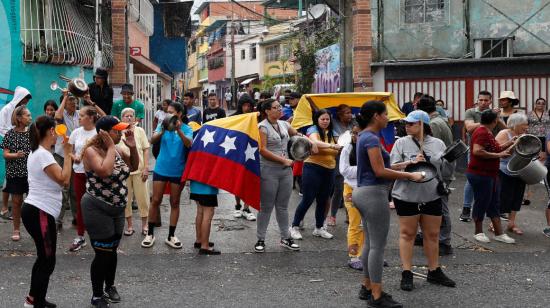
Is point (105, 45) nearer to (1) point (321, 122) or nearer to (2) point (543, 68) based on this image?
(1) point (321, 122)

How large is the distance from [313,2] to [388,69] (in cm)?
1239

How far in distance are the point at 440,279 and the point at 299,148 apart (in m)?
2.22

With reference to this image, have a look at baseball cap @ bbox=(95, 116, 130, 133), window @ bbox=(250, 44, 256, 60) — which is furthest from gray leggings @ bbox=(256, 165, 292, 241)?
window @ bbox=(250, 44, 256, 60)

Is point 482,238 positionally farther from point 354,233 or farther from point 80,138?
point 80,138

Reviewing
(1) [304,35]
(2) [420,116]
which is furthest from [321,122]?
(1) [304,35]

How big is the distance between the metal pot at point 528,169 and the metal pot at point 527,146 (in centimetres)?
20

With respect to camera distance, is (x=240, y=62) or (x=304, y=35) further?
(x=240, y=62)

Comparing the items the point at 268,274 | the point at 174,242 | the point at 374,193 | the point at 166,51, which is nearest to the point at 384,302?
the point at 374,193

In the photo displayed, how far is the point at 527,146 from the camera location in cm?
857

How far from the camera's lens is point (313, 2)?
93.9 ft

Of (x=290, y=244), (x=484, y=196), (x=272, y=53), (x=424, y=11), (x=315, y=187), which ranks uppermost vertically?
(x=272, y=53)

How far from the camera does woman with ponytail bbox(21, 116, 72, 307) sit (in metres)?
5.67

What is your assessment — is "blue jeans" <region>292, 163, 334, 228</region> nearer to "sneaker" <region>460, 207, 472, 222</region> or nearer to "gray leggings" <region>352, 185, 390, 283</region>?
"sneaker" <region>460, 207, 472, 222</region>

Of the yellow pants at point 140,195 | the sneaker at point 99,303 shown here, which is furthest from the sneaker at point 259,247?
the sneaker at point 99,303
